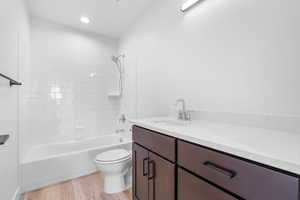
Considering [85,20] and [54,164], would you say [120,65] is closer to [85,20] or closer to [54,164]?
[85,20]

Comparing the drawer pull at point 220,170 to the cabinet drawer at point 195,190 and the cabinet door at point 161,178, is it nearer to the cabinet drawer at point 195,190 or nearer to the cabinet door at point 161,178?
the cabinet drawer at point 195,190

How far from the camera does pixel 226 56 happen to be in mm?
1184

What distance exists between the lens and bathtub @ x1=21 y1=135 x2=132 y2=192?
1.79 meters

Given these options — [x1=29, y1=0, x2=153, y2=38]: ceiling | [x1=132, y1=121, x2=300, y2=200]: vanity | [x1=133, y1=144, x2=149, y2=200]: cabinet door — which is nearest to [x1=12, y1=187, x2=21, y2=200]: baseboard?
[x1=133, y1=144, x2=149, y2=200]: cabinet door

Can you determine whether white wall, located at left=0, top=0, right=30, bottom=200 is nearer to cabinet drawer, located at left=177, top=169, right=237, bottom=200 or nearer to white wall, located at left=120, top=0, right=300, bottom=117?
cabinet drawer, located at left=177, top=169, right=237, bottom=200

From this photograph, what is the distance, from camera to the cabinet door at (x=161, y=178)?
90cm

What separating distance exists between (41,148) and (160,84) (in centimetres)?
218

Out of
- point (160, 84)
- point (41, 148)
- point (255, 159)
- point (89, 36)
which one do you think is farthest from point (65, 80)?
point (255, 159)

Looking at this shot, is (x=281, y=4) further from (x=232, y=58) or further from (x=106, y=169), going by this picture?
(x=106, y=169)

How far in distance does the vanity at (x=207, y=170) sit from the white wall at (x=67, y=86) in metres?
1.98

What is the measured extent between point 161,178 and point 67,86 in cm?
243

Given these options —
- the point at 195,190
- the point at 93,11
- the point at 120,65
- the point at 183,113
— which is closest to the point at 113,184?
the point at 183,113

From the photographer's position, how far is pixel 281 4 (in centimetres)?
90

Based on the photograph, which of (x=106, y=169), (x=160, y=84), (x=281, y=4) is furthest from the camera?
(x=160, y=84)
